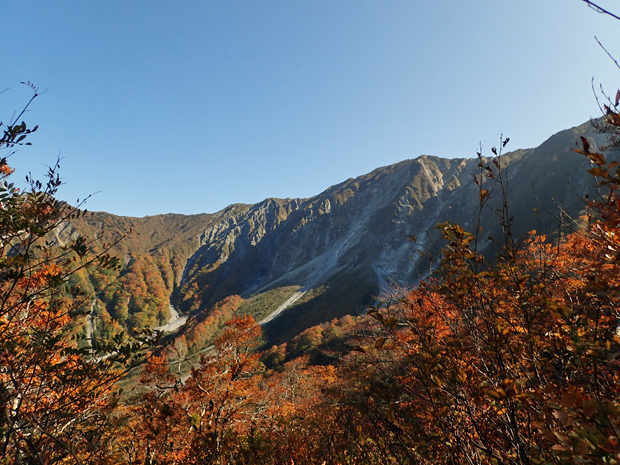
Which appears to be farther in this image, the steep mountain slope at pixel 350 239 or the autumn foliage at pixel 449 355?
the steep mountain slope at pixel 350 239

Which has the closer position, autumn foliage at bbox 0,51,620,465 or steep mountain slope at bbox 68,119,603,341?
autumn foliage at bbox 0,51,620,465

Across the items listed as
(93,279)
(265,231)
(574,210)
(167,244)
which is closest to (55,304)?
(574,210)

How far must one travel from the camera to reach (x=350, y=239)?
128m

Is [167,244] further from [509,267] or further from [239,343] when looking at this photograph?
[509,267]

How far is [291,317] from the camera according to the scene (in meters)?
74.6

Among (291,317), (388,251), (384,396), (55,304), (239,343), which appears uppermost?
(55,304)

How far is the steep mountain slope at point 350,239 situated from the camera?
68.2 meters

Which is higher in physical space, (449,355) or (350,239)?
(449,355)

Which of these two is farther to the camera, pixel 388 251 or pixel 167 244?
pixel 167 244

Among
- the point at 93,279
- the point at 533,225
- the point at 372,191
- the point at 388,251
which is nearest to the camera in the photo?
the point at 533,225

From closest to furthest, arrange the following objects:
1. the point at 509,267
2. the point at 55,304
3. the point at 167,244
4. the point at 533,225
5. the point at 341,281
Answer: the point at 509,267 → the point at 55,304 → the point at 533,225 → the point at 341,281 → the point at 167,244

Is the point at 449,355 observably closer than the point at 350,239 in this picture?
Yes

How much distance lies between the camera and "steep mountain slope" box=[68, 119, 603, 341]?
68.2 metres

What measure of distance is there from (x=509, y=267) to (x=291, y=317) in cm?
7652
